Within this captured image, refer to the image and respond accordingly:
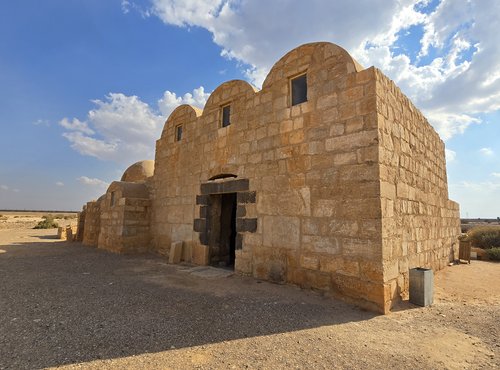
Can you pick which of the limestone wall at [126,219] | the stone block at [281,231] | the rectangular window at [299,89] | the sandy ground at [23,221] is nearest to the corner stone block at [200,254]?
the stone block at [281,231]

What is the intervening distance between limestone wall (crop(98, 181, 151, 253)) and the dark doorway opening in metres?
3.42

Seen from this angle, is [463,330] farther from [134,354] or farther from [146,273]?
[146,273]

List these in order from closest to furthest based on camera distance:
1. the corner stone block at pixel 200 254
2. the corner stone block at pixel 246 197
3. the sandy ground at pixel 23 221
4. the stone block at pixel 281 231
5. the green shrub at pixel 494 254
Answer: the stone block at pixel 281 231 → the corner stone block at pixel 246 197 → the corner stone block at pixel 200 254 → the green shrub at pixel 494 254 → the sandy ground at pixel 23 221

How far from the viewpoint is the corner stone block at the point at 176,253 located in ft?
24.1

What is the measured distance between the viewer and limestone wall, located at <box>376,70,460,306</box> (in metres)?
4.23

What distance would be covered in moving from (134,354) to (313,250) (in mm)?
3092

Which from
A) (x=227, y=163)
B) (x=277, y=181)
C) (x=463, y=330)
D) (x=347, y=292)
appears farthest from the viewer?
(x=227, y=163)

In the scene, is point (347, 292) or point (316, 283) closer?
point (347, 292)

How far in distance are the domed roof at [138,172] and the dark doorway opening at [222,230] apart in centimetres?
664

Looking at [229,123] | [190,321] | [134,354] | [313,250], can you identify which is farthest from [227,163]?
[134,354]

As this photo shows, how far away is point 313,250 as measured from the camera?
15.4ft

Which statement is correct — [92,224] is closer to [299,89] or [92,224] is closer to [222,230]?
[222,230]

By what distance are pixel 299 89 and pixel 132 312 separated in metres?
4.76

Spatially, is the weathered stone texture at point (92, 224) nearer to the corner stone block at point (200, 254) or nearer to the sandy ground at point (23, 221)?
the corner stone block at point (200, 254)
